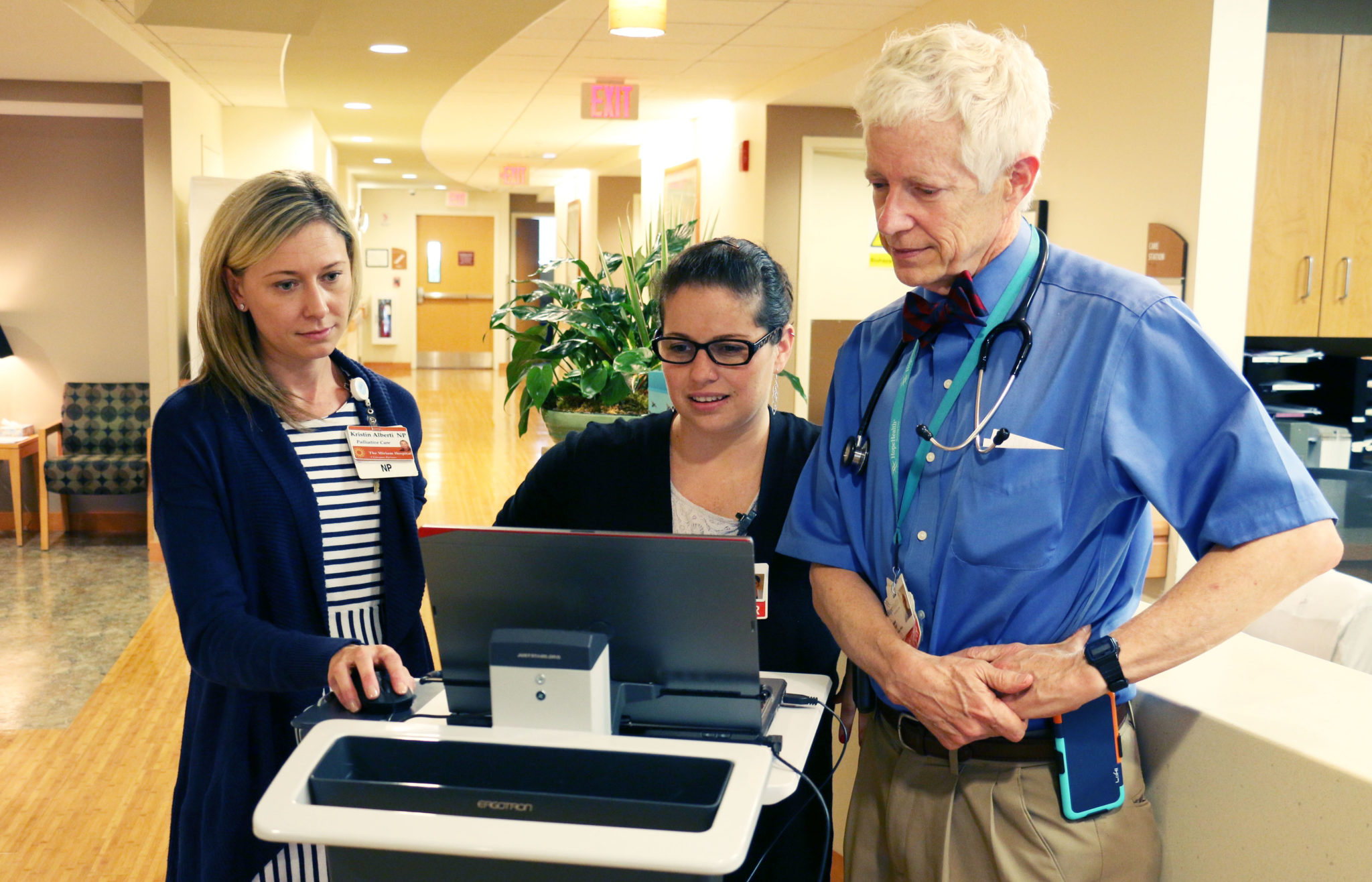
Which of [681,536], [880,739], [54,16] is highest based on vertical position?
[54,16]

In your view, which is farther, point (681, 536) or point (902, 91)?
point (902, 91)

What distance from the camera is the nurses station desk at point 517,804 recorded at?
3.32 feet

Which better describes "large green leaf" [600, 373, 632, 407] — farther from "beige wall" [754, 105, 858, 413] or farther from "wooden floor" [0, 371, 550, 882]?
"beige wall" [754, 105, 858, 413]

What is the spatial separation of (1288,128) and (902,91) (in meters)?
3.86

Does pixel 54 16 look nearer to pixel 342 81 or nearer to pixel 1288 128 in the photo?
pixel 342 81

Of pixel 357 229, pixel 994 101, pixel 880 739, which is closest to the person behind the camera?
pixel 994 101

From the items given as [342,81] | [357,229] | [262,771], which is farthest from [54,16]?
[262,771]

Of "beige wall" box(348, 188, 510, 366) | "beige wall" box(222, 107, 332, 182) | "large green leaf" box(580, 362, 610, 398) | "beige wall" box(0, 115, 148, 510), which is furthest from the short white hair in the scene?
"beige wall" box(348, 188, 510, 366)

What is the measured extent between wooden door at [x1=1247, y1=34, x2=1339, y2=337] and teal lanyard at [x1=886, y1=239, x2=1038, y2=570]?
3.39 meters

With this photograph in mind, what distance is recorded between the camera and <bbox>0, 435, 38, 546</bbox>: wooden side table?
261 inches

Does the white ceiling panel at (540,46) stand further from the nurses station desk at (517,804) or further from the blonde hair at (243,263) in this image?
the nurses station desk at (517,804)

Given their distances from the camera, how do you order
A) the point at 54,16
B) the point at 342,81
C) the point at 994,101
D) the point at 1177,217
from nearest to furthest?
the point at 994,101 < the point at 1177,217 < the point at 54,16 < the point at 342,81

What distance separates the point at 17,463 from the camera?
21.8ft

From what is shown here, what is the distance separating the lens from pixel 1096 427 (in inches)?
50.4
